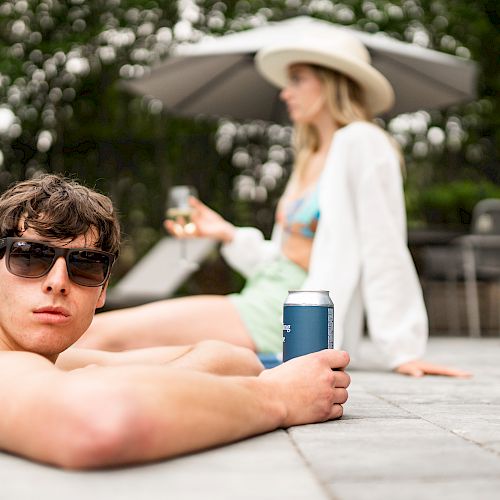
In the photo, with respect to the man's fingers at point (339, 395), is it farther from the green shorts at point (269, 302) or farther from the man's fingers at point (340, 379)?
the green shorts at point (269, 302)

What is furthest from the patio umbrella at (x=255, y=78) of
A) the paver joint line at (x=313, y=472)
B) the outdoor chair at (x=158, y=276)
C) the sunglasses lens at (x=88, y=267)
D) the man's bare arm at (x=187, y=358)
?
the paver joint line at (x=313, y=472)

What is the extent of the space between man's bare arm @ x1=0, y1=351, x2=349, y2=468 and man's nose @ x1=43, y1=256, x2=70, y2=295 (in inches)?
9.6

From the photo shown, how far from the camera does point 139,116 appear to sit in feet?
33.8

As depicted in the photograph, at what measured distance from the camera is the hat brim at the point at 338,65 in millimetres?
4031

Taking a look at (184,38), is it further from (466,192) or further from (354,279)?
(354,279)

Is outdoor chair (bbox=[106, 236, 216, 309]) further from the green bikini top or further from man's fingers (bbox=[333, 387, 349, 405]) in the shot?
man's fingers (bbox=[333, 387, 349, 405])

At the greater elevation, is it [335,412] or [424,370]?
[335,412]

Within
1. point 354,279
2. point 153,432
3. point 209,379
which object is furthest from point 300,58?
point 153,432

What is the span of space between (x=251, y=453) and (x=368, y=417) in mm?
702

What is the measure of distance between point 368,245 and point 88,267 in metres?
1.94

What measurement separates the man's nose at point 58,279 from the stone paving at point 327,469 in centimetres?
47

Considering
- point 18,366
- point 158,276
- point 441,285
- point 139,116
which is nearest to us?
point 18,366

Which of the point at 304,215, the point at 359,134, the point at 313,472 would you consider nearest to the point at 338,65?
the point at 359,134

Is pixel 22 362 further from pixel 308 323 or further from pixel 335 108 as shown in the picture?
pixel 335 108
